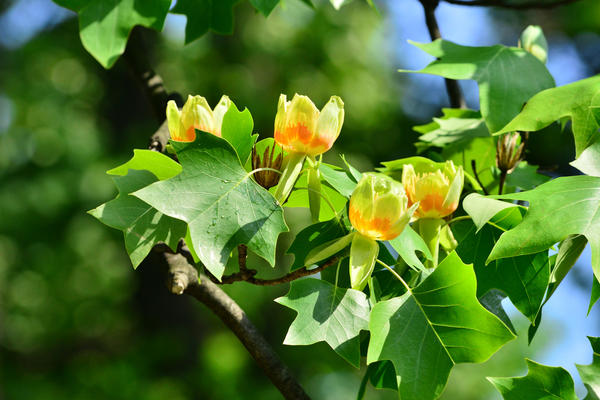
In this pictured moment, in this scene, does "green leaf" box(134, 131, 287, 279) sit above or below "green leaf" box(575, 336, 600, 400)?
above

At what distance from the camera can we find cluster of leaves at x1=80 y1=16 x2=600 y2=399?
67 cm

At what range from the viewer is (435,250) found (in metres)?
0.78

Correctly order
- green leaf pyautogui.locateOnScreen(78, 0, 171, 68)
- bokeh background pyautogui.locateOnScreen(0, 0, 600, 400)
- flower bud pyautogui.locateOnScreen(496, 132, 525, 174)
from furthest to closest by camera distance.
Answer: bokeh background pyautogui.locateOnScreen(0, 0, 600, 400) < flower bud pyautogui.locateOnScreen(496, 132, 525, 174) < green leaf pyautogui.locateOnScreen(78, 0, 171, 68)

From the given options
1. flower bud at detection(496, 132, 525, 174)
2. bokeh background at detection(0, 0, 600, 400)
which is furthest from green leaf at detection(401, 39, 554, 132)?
bokeh background at detection(0, 0, 600, 400)

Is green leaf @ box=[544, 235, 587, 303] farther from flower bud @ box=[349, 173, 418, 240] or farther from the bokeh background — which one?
the bokeh background

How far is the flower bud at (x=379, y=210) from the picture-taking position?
66 centimetres

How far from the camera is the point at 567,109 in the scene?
0.82 m

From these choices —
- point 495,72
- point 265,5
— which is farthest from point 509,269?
point 265,5

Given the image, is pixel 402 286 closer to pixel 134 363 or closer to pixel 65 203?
pixel 134 363

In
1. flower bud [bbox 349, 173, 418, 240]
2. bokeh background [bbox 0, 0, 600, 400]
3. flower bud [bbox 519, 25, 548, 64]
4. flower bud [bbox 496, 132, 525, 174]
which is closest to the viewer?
flower bud [bbox 349, 173, 418, 240]

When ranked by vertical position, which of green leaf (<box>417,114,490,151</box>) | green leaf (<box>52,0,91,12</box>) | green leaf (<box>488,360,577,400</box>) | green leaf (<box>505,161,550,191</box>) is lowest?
green leaf (<box>488,360,577,400</box>)

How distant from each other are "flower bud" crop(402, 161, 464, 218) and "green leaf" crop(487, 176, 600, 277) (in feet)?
0.22

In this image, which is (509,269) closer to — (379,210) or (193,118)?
(379,210)

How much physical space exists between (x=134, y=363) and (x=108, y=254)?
1.29 m
